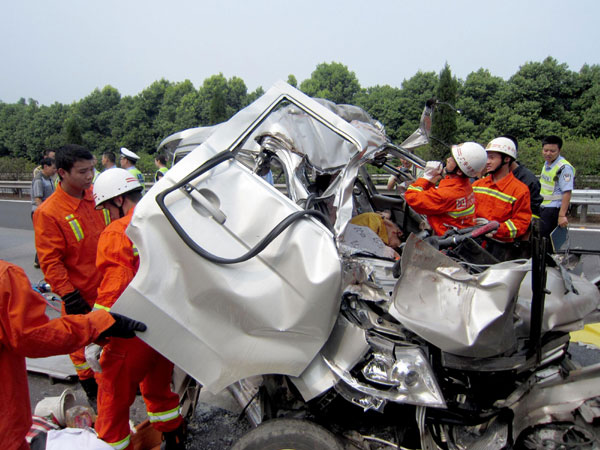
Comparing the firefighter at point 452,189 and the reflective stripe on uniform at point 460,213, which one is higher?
the firefighter at point 452,189

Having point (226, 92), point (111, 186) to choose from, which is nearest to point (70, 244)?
point (111, 186)

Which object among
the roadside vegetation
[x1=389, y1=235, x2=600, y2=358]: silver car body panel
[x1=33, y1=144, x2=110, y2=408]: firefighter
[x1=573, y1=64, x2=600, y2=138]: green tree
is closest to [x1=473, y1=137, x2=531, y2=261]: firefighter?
[x1=389, y1=235, x2=600, y2=358]: silver car body panel

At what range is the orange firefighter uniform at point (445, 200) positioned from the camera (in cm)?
338

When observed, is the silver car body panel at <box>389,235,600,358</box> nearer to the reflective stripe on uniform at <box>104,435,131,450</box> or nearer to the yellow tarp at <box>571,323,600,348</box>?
the reflective stripe on uniform at <box>104,435,131,450</box>

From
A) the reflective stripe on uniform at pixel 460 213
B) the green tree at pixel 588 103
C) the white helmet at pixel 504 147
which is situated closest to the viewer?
the reflective stripe on uniform at pixel 460 213

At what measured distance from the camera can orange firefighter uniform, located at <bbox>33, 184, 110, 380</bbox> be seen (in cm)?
307

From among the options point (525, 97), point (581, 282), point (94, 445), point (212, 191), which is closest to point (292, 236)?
point (212, 191)

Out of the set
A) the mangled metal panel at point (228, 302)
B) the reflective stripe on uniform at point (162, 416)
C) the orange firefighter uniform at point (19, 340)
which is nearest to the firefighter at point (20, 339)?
the orange firefighter uniform at point (19, 340)

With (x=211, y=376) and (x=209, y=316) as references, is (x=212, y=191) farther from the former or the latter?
(x=211, y=376)

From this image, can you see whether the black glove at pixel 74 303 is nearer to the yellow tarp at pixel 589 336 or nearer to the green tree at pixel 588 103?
the yellow tarp at pixel 589 336

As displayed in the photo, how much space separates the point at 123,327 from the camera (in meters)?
2.00

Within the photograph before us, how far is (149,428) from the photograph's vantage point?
2793 millimetres

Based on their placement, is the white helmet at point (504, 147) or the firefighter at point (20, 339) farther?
the white helmet at point (504, 147)

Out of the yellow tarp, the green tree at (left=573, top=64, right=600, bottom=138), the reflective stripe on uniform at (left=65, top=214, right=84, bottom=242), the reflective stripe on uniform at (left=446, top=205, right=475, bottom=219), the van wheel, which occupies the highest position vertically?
the green tree at (left=573, top=64, right=600, bottom=138)
